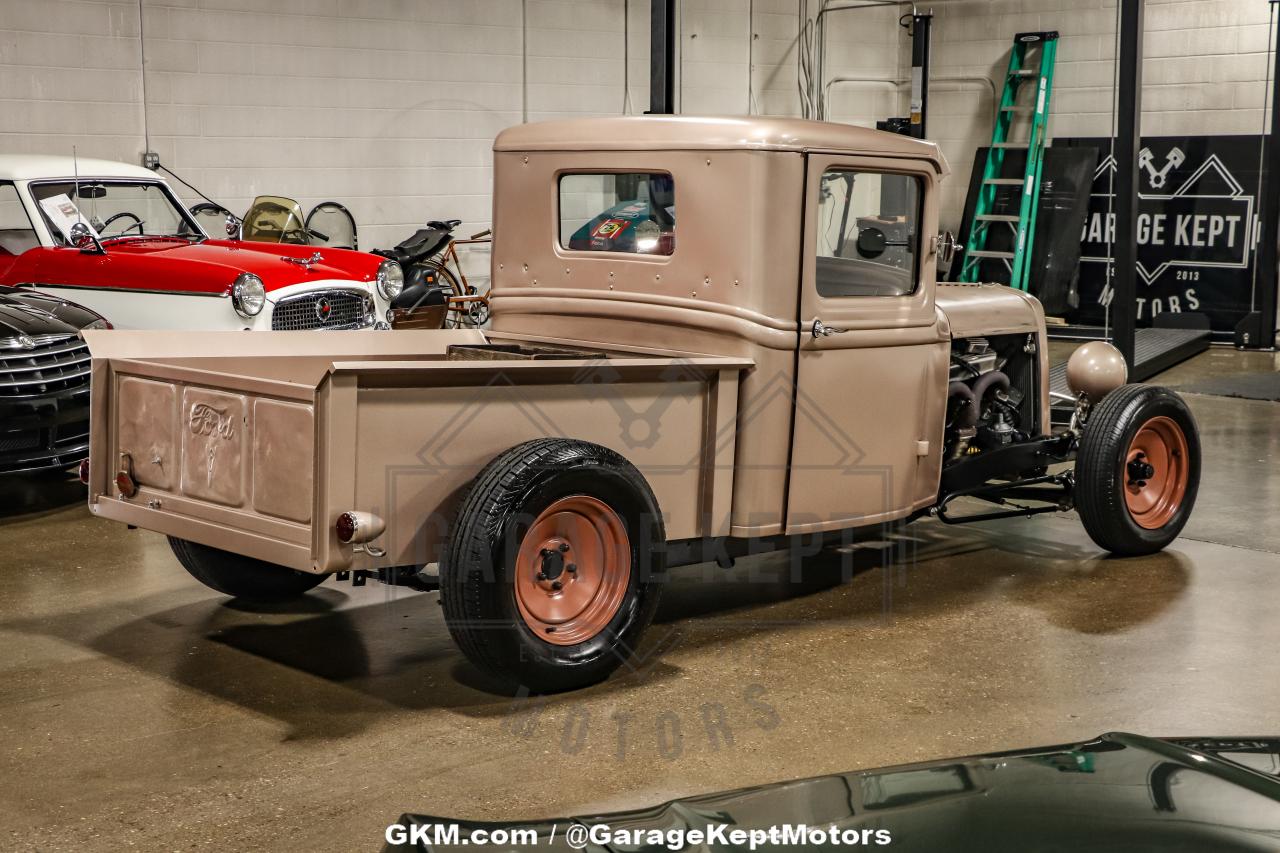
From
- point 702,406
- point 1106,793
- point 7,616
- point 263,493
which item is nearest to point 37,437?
point 7,616

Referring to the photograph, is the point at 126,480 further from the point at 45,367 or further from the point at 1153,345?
the point at 1153,345

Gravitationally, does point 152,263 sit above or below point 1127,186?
below

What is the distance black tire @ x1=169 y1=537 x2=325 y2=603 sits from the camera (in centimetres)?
509

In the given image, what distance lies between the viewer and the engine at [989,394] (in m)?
5.93

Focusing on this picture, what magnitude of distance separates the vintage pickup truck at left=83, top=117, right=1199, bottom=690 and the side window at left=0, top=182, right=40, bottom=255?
4.14 metres

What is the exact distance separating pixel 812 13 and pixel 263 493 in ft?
42.9

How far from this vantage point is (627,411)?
14.9ft

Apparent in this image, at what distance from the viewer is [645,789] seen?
12.0 feet

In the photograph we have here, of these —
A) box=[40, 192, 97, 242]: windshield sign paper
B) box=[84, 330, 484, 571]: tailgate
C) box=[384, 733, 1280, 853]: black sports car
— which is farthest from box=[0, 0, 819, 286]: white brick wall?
box=[384, 733, 1280, 853]: black sports car

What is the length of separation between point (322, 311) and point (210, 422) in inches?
172

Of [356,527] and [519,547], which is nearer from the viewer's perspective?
[356,527]

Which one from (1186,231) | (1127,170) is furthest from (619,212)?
(1186,231)

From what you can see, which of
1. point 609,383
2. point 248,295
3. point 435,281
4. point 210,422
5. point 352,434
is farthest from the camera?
point 435,281

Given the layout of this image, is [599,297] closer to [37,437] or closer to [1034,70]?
[37,437]
